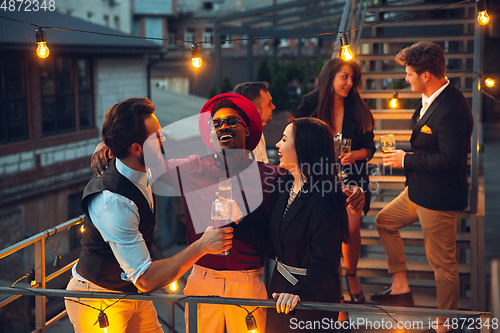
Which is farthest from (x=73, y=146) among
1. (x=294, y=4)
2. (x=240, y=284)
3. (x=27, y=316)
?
(x=240, y=284)

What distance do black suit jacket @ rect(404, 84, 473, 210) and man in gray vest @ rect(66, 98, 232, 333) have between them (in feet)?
6.84

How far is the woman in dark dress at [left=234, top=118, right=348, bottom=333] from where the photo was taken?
236 cm

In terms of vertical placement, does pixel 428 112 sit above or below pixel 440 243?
above

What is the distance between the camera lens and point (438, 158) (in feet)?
12.1

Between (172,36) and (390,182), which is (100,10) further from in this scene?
(390,182)

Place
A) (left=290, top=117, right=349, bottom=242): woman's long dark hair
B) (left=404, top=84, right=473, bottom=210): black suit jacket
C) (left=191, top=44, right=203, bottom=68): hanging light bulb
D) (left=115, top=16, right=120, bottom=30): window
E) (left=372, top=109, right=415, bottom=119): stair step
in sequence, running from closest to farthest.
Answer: (left=290, top=117, right=349, bottom=242): woman's long dark hair < (left=404, top=84, right=473, bottom=210): black suit jacket < (left=191, top=44, right=203, bottom=68): hanging light bulb < (left=372, top=109, right=415, bottom=119): stair step < (left=115, top=16, right=120, bottom=30): window

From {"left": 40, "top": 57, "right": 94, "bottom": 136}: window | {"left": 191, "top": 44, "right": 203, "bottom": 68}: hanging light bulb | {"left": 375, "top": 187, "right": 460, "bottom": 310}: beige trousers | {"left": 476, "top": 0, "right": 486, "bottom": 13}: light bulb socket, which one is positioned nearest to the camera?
{"left": 375, "top": 187, "right": 460, "bottom": 310}: beige trousers

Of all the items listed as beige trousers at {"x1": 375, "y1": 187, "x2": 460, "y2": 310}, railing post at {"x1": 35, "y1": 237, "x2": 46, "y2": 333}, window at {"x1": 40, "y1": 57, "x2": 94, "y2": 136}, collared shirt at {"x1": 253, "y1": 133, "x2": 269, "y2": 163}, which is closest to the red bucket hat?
collared shirt at {"x1": 253, "y1": 133, "x2": 269, "y2": 163}

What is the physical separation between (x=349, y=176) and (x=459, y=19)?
5502mm

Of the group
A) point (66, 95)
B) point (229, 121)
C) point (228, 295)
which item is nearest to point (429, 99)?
point (229, 121)

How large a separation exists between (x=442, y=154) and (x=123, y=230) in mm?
2460

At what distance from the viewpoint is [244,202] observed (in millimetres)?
2719

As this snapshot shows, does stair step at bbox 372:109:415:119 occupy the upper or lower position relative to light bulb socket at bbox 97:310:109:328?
upper

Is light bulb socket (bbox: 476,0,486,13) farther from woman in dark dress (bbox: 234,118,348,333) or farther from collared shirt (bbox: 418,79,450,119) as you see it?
woman in dark dress (bbox: 234,118,348,333)
